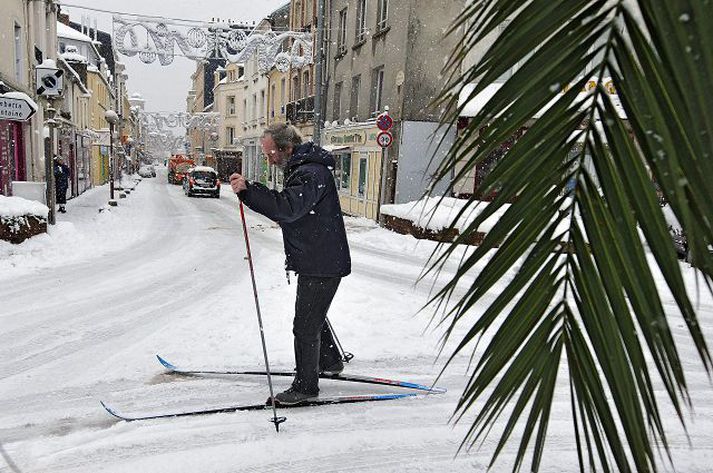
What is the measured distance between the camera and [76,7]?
15711 mm

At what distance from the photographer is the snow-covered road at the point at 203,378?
3.01 meters

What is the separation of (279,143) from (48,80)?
11167 millimetres

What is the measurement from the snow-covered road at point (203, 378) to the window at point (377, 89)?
491 inches

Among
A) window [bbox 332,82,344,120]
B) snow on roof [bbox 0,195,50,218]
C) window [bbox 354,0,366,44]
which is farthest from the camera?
window [bbox 332,82,344,120]

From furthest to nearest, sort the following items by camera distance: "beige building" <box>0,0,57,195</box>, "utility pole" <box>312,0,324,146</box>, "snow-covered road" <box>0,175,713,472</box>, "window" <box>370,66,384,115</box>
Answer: "window" <box>370,66,384,115</box>
"utility pole" <box>312,0,324,146</box>
"beige building" <box>0,0,57,195</box>
"snow-covered road" <box>0,175,713,472</box>

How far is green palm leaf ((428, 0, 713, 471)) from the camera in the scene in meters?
Result: 0.46

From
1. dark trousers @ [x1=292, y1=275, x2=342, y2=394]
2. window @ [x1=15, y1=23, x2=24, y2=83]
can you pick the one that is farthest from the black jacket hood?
window @ [x1=15, y1=23, x2=24, y2=83]

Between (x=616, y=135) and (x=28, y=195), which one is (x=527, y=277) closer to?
(x=616, y=135)

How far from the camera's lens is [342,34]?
2464 cm

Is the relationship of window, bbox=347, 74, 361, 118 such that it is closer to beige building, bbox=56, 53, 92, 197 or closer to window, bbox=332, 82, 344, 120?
window, bbox=332, 82, 344, 120

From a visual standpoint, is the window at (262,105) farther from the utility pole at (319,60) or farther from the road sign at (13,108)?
the road sign at (13,108)

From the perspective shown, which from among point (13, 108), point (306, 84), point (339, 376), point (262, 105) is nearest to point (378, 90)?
point (306, 84)

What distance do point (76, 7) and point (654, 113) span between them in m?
18.8

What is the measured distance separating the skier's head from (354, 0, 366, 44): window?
1928cm
